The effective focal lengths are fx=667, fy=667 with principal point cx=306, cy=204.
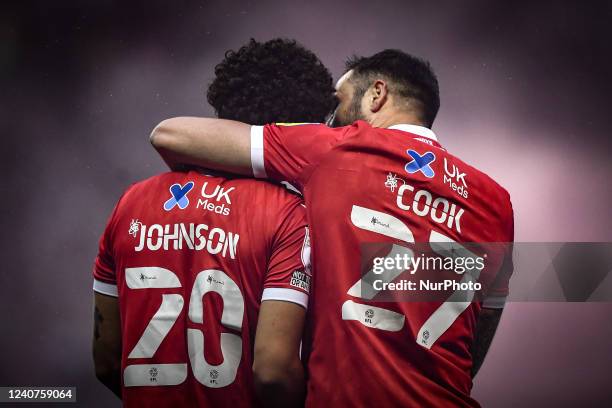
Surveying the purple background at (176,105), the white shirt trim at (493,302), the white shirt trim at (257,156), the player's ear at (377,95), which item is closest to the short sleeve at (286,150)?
the white shirt trim at (257,156)

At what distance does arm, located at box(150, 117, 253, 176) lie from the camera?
65.7 inches

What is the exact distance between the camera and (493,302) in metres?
1.94

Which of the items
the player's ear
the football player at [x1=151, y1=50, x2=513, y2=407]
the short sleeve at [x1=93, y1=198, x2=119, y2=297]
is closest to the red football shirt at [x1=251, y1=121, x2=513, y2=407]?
the football player at [x1=151, y1=50, x2=513, y2=407]

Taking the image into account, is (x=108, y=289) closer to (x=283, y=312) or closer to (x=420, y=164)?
(x=283, y=312)

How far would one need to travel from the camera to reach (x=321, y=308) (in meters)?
1.64

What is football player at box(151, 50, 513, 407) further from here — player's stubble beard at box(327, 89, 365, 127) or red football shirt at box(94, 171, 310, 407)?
player's stubble beard at box(327, 89, 365, 127)

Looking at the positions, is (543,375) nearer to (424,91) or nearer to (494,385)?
(494,385)

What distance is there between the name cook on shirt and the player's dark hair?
73 cm

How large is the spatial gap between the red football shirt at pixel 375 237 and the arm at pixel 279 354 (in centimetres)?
5

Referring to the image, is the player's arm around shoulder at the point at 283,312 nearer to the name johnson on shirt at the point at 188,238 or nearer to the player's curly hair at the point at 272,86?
the name johnson on shirt at the point at 188,238

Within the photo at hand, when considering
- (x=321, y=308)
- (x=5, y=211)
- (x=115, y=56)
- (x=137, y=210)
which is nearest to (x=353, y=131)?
(x=321, y=308)

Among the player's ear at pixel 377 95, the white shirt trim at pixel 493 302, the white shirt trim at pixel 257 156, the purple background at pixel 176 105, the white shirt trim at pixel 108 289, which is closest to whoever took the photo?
the white shirt trim at pixel 257 156

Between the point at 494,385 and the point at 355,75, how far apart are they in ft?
9.89

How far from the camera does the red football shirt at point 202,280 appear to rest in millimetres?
1613
